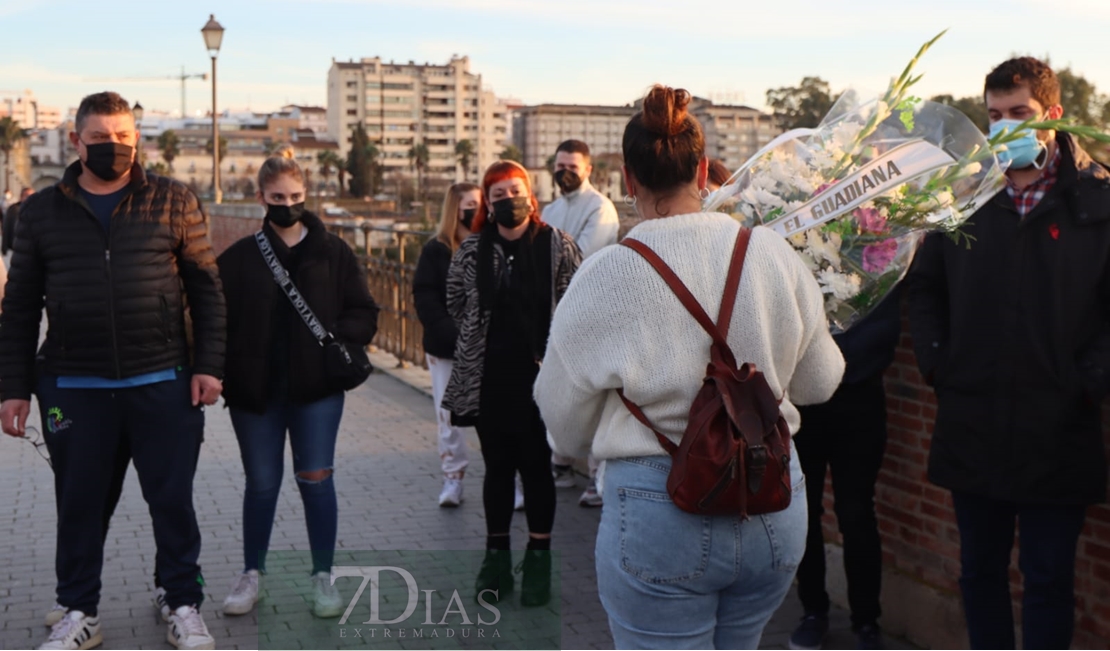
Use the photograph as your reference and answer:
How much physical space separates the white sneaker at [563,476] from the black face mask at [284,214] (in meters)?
3.04

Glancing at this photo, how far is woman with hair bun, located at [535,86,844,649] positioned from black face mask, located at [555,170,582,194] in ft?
14.0

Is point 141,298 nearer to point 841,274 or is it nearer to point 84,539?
point 84,539

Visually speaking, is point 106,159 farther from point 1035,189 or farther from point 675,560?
point 1035,189

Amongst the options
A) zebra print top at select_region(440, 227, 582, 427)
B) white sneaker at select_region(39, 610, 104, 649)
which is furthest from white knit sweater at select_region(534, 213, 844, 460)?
white sneaker at select_region(39, 610, 104, 649)

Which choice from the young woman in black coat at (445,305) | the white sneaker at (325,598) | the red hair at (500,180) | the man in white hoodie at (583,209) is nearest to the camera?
the white sneaker at (325,598)

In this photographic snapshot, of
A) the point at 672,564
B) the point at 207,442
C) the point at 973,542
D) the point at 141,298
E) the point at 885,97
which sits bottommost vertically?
the point at 207,442

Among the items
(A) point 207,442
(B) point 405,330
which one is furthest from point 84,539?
(B) point 405,330

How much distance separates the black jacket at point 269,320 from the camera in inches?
213

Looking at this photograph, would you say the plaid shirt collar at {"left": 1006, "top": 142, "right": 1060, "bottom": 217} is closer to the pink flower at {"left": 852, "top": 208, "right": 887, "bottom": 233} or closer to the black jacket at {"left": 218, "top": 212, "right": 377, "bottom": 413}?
the pink flower at {"left": 852, "top": 208, "right": 887, "bottom": 233}

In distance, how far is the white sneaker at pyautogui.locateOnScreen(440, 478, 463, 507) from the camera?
7.48 metres

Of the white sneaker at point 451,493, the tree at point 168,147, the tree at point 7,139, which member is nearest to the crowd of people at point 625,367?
the white sneaker at point 451,493

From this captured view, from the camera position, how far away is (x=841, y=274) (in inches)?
145

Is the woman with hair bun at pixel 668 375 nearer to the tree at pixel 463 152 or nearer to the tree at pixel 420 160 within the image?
the tree at pixel 420 160

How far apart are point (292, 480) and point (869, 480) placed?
4.24 m
